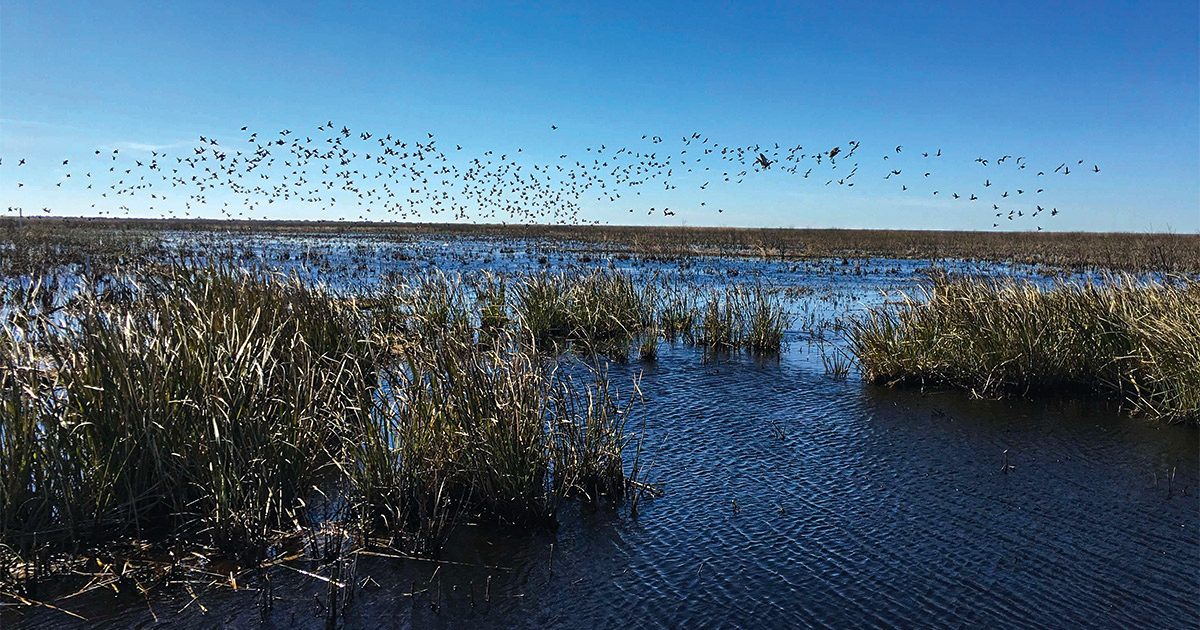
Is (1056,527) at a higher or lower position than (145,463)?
lower

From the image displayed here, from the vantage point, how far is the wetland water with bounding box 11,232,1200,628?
4.70 meters

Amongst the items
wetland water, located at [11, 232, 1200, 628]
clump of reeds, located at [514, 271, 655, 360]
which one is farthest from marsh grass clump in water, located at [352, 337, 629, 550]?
clump of reeds, located at [514, 271, 655, 360]

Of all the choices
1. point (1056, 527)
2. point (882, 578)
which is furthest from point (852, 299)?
point (882, 578)

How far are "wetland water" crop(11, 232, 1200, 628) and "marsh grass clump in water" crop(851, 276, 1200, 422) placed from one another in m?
0.89

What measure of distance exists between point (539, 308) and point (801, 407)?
613 cm

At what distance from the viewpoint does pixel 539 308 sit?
14.4 m

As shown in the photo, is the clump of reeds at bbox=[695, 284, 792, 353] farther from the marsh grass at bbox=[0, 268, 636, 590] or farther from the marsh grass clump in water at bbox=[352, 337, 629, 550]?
the marsh grass clump in water at bbox=[352, 337, 629, 550]

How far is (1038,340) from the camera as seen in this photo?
→ 10.3 meters

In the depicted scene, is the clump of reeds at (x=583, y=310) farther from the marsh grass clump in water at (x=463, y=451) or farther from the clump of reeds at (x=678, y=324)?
the marsh grass clump in water at (x=463, y=451)

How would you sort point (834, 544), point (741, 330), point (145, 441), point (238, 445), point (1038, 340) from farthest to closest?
point (741, 330), point (1038, 340), point (834, 544), point (238, 445), point (145, 441)

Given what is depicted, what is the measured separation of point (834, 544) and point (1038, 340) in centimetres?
648

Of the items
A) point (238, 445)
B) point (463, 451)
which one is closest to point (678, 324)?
point (463, 451)

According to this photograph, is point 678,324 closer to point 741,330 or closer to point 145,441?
point 741,330

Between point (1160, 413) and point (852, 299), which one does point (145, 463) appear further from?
point (852, 299)
